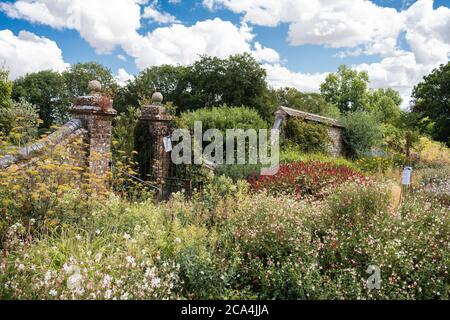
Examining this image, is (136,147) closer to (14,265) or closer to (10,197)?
(10,197)

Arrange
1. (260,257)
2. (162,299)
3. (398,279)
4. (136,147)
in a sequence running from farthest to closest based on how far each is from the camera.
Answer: (136,147)
(260,257)
(398,279)
(162,299)

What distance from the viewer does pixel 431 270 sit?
14.3 ft

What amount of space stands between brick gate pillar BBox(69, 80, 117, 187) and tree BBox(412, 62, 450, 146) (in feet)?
95.0

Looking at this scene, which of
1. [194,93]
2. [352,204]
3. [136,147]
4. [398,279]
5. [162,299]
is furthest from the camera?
[194,93]

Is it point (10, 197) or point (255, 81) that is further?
point (255, 81)

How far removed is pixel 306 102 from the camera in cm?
3422

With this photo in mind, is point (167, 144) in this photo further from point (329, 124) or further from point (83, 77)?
point (83, 77)

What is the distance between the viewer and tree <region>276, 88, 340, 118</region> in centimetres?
3353

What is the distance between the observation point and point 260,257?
5039 millimetres

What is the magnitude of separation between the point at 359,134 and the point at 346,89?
101 ft
